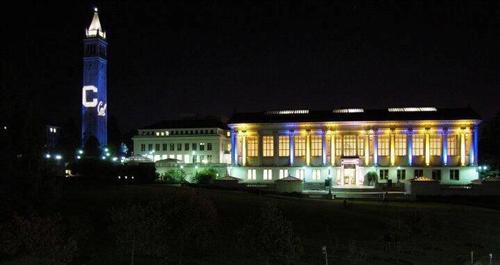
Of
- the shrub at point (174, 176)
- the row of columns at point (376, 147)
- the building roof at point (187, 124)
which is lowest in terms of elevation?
the shrub at point (174, 176)

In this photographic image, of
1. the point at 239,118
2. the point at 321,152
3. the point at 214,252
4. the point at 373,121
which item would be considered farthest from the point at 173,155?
the point at 214,252

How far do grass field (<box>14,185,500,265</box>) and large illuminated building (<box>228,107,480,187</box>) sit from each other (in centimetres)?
3704

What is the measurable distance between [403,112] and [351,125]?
8587mm

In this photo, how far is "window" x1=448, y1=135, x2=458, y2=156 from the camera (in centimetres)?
9138

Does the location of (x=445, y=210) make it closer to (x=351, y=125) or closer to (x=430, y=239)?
(x=430, y=239)

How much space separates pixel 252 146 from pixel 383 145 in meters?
20.4

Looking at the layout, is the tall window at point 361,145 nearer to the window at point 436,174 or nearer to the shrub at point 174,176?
the window at point 436,174

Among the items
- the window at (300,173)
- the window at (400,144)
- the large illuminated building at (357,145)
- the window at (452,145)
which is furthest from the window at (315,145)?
the window at (452,145)

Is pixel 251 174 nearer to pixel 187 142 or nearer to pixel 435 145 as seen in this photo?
pixel 187 142

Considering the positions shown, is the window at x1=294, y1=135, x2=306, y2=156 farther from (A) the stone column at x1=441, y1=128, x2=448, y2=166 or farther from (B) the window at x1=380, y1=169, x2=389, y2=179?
(A) the stone column at x1=441, y1=128, x2=448, y2=166

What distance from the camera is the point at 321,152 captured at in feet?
314

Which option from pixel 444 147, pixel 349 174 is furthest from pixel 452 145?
pixel 349 174

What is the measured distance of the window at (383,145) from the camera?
93500mm

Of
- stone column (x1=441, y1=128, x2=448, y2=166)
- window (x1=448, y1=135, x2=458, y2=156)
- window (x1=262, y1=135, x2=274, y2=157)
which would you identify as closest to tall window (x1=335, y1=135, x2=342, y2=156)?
window (x1=262, y1=135, x2=274, y2=157)
